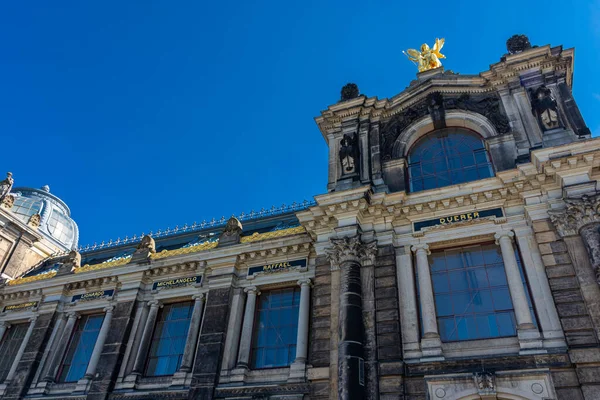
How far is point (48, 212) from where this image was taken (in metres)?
37.2

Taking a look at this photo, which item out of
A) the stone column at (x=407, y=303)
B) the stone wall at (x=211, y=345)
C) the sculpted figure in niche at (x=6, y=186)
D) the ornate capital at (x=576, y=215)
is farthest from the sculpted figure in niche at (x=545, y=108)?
the sculpted figure in niche at (x=6, y=186)

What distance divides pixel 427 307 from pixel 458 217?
145 inches

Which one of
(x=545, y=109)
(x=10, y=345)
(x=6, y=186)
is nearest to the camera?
(x=545, y=109)

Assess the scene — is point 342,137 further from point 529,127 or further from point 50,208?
point 50,208

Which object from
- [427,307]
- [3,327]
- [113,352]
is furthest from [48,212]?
[427,307]

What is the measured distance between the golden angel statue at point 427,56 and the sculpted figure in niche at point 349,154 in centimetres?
608

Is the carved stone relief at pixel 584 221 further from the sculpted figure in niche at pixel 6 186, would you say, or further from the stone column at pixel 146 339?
the sculpted figure in niche at pixel 6 186

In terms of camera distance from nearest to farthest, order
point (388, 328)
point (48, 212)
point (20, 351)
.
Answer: point (388, 328) → point (20, 351) → point (48, 212)

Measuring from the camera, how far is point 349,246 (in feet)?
55.2

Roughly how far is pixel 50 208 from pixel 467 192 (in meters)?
34.4

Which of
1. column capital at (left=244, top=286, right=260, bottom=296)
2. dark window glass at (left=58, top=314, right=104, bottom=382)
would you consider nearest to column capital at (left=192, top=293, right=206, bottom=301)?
column capital at (left=244, top=286, right=260, bottom=296)

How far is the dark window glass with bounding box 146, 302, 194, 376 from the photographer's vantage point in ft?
66.1

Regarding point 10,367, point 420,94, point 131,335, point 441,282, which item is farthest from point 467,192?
point 10,367

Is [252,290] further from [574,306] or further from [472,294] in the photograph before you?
[574,306]
